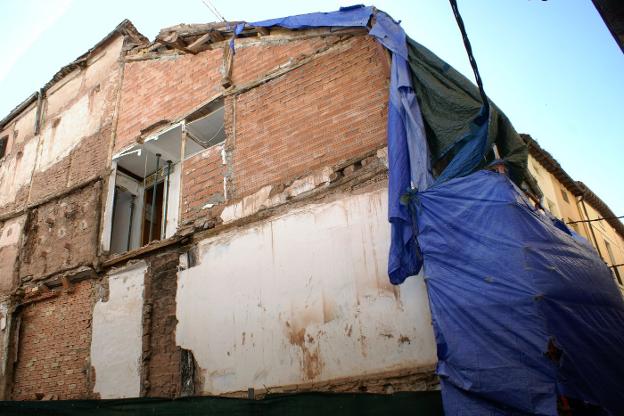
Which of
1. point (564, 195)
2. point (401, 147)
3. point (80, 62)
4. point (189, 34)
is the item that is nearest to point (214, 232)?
point (401, 147)

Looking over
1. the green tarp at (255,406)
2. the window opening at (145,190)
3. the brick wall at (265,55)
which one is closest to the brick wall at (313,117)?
the brick wall at (265,55)

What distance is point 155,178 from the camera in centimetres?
993

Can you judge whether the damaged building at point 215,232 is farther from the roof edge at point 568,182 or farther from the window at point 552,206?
the window at point 552,206

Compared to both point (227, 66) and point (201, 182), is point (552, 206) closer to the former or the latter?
point (227, 66)

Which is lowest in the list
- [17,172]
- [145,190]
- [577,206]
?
[145,190]

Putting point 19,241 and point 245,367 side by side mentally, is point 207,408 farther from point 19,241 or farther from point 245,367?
point 19,241

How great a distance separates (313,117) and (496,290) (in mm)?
3977

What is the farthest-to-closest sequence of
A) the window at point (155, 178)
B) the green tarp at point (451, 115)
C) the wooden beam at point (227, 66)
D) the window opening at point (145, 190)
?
the window opening at point (145, 190) < the window at point (155, 178) < the wooden beam at point (227, 66) < the green tarp at point (451, 115)

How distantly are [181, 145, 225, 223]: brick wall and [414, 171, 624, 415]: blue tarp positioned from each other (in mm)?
3895

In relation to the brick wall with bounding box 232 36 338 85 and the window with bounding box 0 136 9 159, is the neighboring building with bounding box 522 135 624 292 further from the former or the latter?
the window with bounding box 0 136 9 159

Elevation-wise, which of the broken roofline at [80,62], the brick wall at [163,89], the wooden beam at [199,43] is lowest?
the brick wall at [163,89]

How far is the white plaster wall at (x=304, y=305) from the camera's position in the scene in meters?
5.61

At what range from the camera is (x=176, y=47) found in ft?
32.0

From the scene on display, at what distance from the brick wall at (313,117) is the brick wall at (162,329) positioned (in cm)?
178
